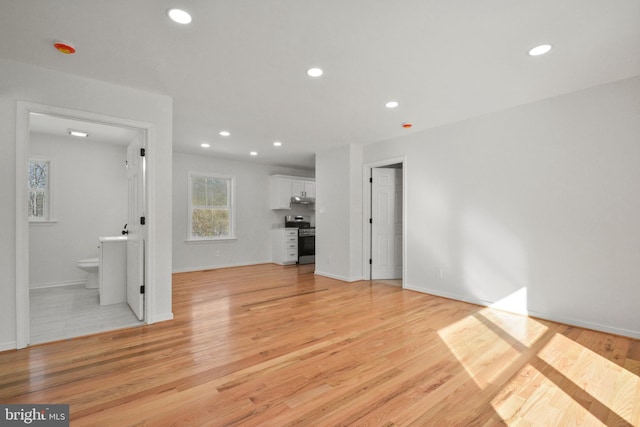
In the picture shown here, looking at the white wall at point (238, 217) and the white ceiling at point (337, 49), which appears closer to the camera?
the white ceiling at point (337, 49)

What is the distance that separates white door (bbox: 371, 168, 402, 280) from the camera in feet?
18.0

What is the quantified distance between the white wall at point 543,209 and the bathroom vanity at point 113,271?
4293mm

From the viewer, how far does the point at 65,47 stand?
2.32 metres

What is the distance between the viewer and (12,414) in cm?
170

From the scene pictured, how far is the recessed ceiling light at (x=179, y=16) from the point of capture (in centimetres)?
192

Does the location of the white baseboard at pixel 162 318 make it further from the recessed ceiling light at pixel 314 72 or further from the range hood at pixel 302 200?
the range hood at pixel 302 200

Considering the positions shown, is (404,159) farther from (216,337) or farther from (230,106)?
(216,337)

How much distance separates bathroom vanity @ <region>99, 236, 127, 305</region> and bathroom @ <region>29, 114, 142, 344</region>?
0.92ft

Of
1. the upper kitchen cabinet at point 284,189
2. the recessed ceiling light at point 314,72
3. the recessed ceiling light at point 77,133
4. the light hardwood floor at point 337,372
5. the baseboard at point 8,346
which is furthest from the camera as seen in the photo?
the upper kitchen cabinet at point 284,189

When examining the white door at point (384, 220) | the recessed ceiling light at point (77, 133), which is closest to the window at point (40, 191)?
the recessed ceiling light at point (77, 133)

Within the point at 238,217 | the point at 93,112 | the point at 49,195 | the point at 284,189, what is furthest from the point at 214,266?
the point at 93,112

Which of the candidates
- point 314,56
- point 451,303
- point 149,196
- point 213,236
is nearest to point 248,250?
point 213,236

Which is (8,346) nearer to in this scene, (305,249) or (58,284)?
(58,284)

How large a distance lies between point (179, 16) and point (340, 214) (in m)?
4.04
